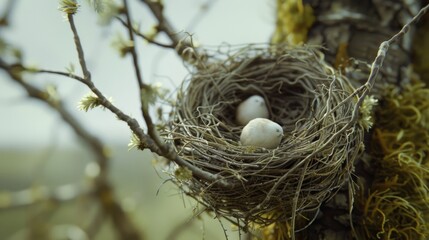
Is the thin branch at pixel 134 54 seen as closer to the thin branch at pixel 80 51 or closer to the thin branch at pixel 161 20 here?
the thin branch at pixel 80 51

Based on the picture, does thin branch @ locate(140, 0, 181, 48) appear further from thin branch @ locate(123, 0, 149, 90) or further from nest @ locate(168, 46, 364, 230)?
thin branch @ locate(123, 0, 149, 90)

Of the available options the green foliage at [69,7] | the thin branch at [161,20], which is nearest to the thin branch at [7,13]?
the thin branch at [161,20]

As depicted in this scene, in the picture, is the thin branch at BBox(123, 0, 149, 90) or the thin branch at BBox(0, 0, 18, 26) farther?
the thin branch at BBox(0, 0, 18, 26)

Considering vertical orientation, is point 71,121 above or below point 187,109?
above

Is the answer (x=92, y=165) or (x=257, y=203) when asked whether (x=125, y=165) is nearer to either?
(x=92, y=165)

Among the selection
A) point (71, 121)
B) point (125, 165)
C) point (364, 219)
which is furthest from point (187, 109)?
point (125, 165)

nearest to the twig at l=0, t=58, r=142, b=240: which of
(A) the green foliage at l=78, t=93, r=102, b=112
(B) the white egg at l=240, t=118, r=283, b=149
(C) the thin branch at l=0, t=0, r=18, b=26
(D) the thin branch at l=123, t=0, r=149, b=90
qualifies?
(C) the thin branch at l=0, t=0, r=18, b=26
